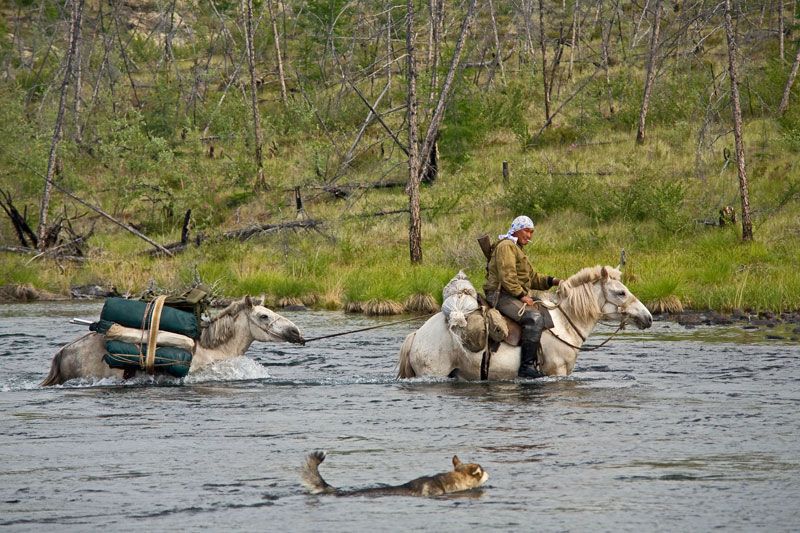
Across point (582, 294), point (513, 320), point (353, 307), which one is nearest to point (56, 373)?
point (513, 320)

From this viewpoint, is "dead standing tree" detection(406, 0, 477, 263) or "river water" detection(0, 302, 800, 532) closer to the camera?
"river water" detection(0, 302, 800, 532)

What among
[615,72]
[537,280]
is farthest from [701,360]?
[615,72]

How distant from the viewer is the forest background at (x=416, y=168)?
2667 cm

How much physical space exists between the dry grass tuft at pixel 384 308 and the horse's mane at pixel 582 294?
360 inches

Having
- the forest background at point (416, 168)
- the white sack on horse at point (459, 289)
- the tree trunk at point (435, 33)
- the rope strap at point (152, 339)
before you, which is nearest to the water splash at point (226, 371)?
the rope strap at point (152, 339)

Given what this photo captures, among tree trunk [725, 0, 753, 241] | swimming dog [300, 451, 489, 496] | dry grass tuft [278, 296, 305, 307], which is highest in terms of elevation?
tree trunk [725, 0, 753, 241]

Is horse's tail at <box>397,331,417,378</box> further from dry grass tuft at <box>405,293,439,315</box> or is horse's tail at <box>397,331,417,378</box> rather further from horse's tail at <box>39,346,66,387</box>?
dry grass tuft at <box>405,293,439,315</box>

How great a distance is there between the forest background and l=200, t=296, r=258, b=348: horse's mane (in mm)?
8367

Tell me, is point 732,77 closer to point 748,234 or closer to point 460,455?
point 748,234

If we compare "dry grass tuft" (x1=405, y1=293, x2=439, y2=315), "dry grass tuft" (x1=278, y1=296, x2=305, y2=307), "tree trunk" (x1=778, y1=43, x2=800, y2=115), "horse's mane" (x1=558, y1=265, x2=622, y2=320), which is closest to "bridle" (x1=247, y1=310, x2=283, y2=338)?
"horse's mane" (x1=558, y1=265, x2=622, y2=320)

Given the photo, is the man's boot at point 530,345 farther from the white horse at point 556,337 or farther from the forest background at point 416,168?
Result: the forest background at point 416,168

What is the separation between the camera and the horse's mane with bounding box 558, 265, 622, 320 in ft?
50.1

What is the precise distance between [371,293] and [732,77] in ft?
30.3

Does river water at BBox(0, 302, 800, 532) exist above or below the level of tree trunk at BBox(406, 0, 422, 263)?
below
